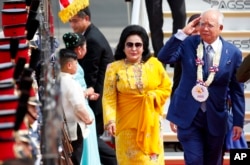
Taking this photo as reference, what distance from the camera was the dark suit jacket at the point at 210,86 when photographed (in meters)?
8.12

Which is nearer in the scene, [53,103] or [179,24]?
[53,103]

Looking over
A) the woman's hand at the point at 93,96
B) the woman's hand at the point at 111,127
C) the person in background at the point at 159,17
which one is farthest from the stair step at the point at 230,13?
the woman's hand at the point at 111,127

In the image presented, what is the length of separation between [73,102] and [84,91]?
69cm

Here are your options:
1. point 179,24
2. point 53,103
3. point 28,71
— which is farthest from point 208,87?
point 53,103

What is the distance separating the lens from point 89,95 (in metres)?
9.19

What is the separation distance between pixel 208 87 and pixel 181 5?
8.56ft

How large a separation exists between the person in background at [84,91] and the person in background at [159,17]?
66.5 inches

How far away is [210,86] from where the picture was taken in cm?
812

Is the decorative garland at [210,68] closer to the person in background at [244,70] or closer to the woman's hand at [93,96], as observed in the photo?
the person in background at [244,70]

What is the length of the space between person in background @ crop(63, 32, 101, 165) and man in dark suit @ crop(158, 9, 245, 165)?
33.8 inches

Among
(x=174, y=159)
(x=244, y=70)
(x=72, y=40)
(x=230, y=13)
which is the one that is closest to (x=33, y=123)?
(x=244, y=70)

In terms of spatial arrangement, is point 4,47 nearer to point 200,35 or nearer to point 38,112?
point 38,112

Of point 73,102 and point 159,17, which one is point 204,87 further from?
point 159,17

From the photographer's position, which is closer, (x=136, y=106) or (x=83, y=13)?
(x=136, y=106)
